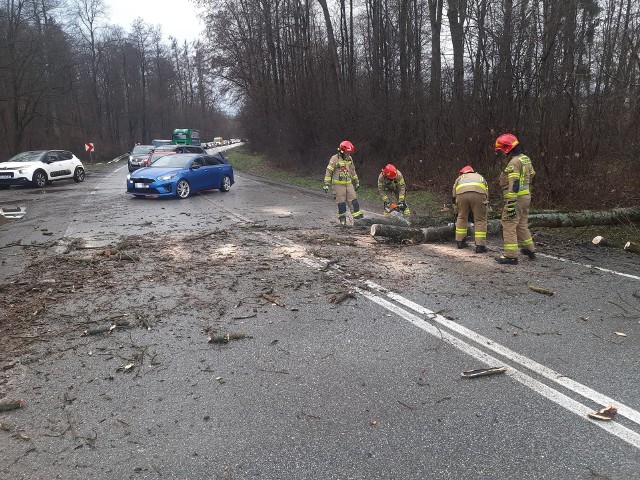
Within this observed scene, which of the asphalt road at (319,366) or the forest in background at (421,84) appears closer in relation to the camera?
the asphalt road at (319,366)

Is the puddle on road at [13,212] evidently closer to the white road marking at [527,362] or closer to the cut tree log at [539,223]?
the cut tree log at [539,223]

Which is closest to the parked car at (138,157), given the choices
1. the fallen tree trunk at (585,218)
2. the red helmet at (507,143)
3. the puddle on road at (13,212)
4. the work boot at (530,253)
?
the puddle on road at (13,212)

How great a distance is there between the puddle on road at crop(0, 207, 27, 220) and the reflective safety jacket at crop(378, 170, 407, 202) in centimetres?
931

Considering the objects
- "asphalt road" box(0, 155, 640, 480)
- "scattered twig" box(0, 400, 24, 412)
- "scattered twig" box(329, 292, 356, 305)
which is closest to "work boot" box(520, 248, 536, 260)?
"asphalt road" box(0, 155, 640, 480)

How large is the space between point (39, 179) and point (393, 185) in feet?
56.0

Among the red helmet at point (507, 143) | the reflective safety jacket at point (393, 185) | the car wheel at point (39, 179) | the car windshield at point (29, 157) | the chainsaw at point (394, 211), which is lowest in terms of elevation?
the chainsaw at point (394, 211)

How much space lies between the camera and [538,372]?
377cm

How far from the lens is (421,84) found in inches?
747

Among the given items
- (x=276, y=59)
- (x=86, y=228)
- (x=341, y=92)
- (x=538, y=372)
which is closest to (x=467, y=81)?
(x=341, y=92)

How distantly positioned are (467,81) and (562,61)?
3386mm

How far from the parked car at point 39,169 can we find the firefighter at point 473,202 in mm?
19022

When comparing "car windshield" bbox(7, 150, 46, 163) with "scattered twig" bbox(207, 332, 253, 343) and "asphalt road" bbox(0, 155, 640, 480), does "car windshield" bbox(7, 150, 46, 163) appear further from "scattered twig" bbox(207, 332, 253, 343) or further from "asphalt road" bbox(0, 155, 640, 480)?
"scattered twig" bbox(207, 332, 253, 343)

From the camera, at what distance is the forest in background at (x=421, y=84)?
11.8 m

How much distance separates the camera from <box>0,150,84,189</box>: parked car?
19844 mm
